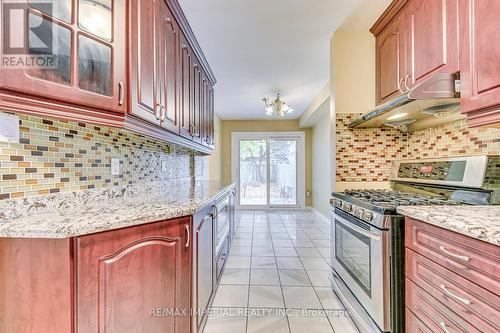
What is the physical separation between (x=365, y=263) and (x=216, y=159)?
436cm

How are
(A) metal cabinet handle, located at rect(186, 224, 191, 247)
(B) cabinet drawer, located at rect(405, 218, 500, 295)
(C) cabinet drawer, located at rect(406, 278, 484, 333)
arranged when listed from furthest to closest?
(A) metal cabinet handle, located at rect(186, 224, 191, 247), (C) cabinet drawer, located at rect(406, 278, 484, 333), (B) cabinet drawer, located at rect(405, 218, 500, 295)

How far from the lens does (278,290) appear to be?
2148 mm

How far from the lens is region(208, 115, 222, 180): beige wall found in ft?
17.0

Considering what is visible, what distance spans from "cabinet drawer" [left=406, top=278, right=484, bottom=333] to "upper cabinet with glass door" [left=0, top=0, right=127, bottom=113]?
1734mm

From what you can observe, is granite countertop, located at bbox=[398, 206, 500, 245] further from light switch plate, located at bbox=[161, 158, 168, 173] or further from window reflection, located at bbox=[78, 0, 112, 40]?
light switch plate, located at bbox=[161, 158, 168, 173]

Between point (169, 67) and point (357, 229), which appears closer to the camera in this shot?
point (357, 229)

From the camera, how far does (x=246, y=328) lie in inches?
65.4

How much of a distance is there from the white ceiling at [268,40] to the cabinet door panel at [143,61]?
26.9 inches

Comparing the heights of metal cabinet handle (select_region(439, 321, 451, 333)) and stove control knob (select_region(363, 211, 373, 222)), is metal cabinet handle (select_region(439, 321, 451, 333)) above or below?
below

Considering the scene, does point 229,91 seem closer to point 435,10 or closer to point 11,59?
point 435,10

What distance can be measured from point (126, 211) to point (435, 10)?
6.92 feet

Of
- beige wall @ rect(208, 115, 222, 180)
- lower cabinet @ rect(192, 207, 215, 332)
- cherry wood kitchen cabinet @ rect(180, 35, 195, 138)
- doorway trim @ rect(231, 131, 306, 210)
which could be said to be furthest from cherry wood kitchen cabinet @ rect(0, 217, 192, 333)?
doorway trim @ rect(231, 131, 306, 210)

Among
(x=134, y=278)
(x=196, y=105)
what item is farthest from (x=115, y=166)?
(x=196, y=105)

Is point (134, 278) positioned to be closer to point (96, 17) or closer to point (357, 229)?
point (96, 17)
